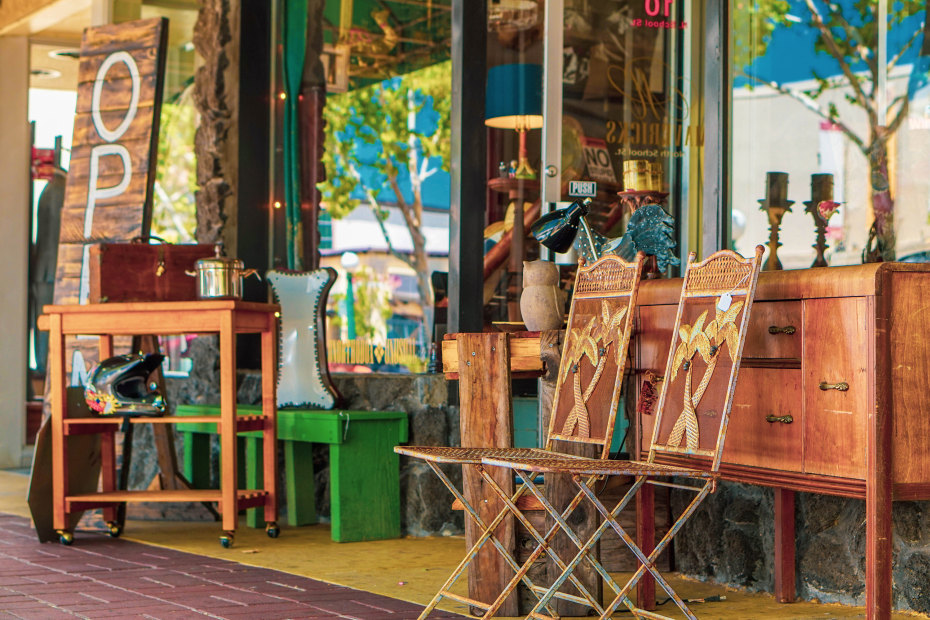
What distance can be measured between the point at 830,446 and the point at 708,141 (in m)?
1.96

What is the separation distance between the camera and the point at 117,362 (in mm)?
5277

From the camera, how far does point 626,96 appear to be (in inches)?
246

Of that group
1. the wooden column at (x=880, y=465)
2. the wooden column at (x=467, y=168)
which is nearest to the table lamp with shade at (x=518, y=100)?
the wooden column at (x=467, y=168)

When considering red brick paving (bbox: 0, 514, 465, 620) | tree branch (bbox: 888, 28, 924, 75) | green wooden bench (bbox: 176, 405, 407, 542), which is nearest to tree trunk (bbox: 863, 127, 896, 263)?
tree branch (bbox: 888, 28, 924, 75)

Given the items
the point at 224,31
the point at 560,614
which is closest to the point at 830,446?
the point at 560,614

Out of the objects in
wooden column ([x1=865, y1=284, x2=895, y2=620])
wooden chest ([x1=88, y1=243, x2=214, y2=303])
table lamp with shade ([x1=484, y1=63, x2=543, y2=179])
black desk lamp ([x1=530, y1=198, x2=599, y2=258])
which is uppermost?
table lamp with shade ([x1=484, y1=63, x2=543, y2=179])

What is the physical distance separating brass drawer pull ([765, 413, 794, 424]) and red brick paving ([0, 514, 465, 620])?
3.70 feet

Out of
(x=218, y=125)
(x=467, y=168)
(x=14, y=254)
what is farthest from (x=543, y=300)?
(x=14, y=254)

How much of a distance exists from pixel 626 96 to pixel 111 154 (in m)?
2.63

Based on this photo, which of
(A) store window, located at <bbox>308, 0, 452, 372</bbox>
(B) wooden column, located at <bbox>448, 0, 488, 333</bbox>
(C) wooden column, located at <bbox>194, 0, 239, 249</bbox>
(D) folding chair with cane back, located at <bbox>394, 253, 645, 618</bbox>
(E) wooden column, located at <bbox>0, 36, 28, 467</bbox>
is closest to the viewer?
(D) folding chair with cane back, located at <bbox>394, 253, 645, 618</bbox>

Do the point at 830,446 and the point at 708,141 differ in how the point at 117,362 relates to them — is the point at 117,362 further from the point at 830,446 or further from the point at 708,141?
the point at 830,446

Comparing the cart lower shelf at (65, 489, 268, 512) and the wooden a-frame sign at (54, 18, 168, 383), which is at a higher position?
the wooden a-frame sign at (54, 18, 168, 383)

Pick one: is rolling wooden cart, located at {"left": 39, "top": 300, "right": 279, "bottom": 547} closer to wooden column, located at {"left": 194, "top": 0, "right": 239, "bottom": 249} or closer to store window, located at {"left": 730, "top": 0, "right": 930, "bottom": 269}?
wooden column, located at {"left": 194, "top": 0, "right": 239, "bottom": 249}

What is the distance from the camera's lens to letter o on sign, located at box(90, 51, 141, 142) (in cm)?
612
